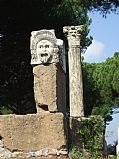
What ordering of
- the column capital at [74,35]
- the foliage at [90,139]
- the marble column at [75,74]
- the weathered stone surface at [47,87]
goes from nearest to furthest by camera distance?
1. the foliage at [90,139]
2. the weathered stone surface at [47,87]
3. the marble column at [75,74]
4. the column capital at [74,35]

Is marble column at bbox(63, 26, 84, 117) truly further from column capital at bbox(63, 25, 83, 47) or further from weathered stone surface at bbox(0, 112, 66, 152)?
weathered stone surface at bbox(0, 112, 66, 152)

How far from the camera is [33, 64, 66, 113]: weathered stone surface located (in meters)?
6.70

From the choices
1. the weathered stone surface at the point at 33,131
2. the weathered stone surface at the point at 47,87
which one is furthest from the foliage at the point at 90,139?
the weathered stone surface at the point at 47,87

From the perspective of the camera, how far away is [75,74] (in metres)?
13.2

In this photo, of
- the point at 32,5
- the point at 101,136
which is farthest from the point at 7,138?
the point at 32,5

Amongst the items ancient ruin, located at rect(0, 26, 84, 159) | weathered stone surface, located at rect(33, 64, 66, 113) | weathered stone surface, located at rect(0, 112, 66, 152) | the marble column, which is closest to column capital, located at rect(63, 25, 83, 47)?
the marble column

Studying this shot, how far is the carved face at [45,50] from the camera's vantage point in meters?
6.71

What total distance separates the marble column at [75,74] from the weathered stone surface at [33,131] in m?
6.15

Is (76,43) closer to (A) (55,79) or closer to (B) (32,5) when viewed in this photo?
(B) (32,5)

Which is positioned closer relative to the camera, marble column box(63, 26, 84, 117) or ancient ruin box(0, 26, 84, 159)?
ancient ruin box(0, 26, 84, 159)

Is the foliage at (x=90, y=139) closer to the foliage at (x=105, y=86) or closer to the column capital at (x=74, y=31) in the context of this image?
the column capital at (x=74, y=31)

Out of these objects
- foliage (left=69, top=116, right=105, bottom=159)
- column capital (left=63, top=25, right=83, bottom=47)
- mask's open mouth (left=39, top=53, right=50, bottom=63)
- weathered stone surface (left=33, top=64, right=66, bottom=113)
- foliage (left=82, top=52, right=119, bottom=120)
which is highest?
column capital (left=63, top=25, right=83, bottom=47)

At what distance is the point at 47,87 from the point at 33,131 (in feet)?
2.25

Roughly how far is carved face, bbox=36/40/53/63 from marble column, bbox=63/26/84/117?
19.5ft
